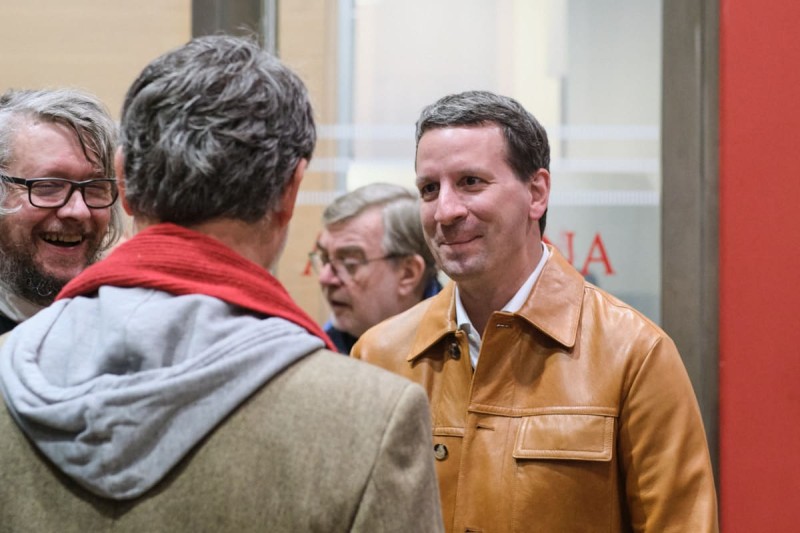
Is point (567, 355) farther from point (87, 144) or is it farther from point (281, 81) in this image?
point (87, 144)

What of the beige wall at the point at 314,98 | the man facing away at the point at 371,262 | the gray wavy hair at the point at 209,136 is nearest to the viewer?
the gray wavy hair at the point at 209,136

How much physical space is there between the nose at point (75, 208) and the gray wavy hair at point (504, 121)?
799mm

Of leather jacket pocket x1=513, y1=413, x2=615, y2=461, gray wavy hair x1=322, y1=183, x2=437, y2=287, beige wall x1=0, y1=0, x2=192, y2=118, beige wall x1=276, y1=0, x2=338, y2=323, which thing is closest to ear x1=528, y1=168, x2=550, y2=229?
leather jacket pocket x1=513, y1=413, x2=615, y2=461

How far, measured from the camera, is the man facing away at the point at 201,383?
3.71 feet

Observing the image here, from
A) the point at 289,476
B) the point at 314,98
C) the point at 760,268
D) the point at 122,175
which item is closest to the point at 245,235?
the point at 122,175

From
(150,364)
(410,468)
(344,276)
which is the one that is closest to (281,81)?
(150,364)

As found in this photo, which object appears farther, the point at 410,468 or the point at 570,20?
the point at 570,20

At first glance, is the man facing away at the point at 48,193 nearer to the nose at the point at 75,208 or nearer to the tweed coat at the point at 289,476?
the nose at the point at 75,208

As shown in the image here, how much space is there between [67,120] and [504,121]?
1010 mm

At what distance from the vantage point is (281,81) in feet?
4.18

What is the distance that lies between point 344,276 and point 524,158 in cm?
148

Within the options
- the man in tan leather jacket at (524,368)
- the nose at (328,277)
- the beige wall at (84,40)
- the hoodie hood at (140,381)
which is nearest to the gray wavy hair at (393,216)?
the nose at (328,277)

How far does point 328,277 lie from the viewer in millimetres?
3621

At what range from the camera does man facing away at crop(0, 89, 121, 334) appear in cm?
221
